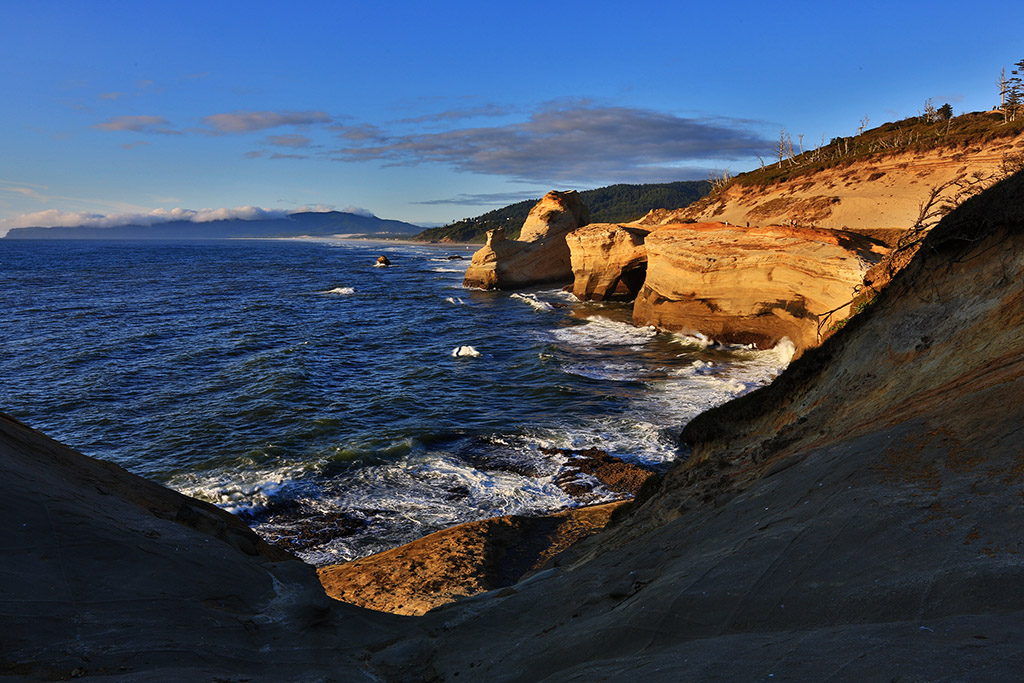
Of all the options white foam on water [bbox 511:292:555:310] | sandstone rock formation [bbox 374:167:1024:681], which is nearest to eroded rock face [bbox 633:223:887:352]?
white foam on water [bbox 511:292:555:310]

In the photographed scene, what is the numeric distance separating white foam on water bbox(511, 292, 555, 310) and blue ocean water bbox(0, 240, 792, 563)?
1014mm

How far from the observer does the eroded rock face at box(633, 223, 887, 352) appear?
18.4m

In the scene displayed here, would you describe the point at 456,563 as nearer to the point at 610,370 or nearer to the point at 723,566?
the point at 723,566

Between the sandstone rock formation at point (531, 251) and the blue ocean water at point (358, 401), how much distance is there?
12976 millimetres

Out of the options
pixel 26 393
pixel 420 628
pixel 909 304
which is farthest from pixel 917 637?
pixel 26 393

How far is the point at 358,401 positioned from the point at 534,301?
937 inches

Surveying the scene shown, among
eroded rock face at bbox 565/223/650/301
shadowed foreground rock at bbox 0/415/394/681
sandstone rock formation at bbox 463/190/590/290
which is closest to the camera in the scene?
shadowed foreground rock at bbox 0/415/394/681

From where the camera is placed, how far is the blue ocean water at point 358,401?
12.4m

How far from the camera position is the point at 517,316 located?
36.0 meters

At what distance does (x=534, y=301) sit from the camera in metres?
41.3

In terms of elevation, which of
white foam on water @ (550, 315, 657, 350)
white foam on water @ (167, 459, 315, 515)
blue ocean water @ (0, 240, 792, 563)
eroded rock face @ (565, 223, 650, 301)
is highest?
eroded rock face @ (565, 223, 650, 301)

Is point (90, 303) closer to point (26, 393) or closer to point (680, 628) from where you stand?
point (26, 393)

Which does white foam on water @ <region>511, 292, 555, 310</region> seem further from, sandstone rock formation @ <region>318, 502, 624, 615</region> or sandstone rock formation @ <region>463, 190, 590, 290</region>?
sandstone rock formation @ <region>318, 502, 624, 615</region>

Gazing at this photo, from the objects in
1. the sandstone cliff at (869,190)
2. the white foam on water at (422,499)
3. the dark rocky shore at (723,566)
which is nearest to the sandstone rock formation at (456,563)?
the white foam on water at (422,499)
